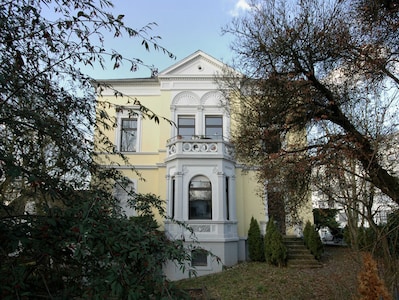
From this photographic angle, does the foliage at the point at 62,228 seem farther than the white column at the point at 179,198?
No

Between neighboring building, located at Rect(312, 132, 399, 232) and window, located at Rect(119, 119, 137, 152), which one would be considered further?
window, located at Rect(119, 119, 137, 152)

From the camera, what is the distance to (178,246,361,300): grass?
7957mm

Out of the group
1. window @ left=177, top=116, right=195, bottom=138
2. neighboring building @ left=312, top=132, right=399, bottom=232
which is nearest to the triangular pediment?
window @ left=177, top=116, right=195, bottom=138

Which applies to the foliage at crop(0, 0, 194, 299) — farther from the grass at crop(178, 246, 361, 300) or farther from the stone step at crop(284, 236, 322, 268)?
the stone step at crop(284, 236, 322, 268)

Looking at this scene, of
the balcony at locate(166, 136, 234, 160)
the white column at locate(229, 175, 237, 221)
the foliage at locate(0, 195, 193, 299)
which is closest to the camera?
the foliage at locate(0, 195, 193, 299)

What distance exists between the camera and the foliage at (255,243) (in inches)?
521

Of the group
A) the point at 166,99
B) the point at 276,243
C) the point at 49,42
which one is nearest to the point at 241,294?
the point at 276,243

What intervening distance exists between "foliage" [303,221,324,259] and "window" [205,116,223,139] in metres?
6.13

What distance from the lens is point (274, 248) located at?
40.3 feet

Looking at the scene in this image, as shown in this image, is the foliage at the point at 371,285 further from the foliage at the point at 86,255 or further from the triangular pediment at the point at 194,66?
the triangular pediment at the point at 194,66

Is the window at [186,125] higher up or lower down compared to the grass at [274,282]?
higher up

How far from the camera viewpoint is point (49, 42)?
3016mm

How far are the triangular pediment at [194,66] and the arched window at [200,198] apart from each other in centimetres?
583

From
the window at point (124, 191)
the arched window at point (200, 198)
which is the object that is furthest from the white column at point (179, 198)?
the window at point (124, 191)
